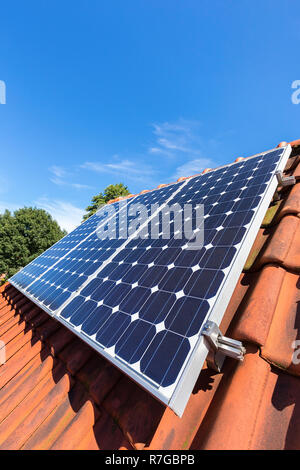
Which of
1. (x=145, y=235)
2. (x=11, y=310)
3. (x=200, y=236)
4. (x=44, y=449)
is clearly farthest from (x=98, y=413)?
(x=11, y=310)

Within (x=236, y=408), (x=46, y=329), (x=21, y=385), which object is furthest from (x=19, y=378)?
(x=236, y=408)

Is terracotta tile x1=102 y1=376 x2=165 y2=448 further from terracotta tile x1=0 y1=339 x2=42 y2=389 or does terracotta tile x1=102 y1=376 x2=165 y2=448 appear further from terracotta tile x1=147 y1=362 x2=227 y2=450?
terracotta tile x1=0 y1=339 x2=42 y2=389

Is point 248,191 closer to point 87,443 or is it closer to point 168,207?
point 168,207

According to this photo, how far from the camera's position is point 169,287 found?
2.32m

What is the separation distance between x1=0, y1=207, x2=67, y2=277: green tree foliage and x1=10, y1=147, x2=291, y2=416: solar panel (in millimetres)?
26075

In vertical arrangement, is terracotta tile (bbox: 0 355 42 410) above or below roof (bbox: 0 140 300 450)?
below

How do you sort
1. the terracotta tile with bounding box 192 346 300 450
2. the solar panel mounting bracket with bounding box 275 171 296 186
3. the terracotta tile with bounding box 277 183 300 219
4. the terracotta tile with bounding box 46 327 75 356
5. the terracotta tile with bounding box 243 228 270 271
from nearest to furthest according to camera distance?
the terracotta tile with bounding box 192 346 300 450
the terracotta tile with bounding box 243 228 270 271
the terracotta tile with bounding box 277 183 300 219
the terracotta tile with bounding box 46 327 75 356
the solar panel mounting bracket with bounding box 275 171 296 186

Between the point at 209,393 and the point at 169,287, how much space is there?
1.05m

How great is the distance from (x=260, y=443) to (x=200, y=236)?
2.08 m

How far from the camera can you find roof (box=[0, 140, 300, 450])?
55.8 inches

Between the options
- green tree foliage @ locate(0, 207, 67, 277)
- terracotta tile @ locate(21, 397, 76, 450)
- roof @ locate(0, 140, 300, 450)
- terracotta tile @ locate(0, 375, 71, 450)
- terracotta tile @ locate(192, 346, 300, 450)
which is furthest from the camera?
green tree foliage @ locate(0, 207, 67, 277)

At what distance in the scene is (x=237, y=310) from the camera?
2.21 m

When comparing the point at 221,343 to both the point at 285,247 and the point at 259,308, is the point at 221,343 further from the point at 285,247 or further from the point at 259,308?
the point at 285,247

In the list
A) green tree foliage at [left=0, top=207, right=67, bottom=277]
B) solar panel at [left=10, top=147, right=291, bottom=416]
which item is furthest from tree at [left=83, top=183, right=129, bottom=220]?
solar panel at [left=10, top=147, right=291, bottom=416]
